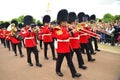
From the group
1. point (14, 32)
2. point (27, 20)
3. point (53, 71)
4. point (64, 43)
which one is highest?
point (27, 20)

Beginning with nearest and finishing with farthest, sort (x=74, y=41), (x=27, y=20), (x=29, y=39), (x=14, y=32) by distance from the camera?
(x=74, y=41) → (x=29, y=39) → (x=27, y=20) → (x=14, y=32)

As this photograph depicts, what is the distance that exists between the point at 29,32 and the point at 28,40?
1.03 ft

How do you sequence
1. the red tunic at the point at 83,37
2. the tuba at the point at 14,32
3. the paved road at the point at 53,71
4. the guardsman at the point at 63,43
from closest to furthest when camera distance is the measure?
the guardsman at the point at 63,43, the paved road at the point at 53,71, the red tunic at the point at 83,37, the tuba at the point at 14,32

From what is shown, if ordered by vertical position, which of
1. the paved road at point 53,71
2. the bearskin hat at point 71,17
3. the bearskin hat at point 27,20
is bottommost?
the paved road at point 53,71

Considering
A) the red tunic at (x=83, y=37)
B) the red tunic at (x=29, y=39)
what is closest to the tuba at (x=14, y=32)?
the red tunic at (x=29, y=39)

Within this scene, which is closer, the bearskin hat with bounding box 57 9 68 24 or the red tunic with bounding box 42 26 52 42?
the bearskin hat with bounding box 57 9 68 24

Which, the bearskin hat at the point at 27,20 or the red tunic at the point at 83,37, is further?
the bearskin hat at the point at 27,20

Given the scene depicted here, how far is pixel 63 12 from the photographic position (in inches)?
342

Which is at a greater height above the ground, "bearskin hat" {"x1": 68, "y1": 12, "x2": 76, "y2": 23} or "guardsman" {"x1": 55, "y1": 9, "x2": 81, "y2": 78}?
"bearskin hat" {"x1": 68, "y1": 12, "x2": 76, "y2": 23}

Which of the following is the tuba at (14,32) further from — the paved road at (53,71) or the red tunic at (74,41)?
the red tunic at (74,41)

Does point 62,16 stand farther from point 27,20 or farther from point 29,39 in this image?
point 27,20

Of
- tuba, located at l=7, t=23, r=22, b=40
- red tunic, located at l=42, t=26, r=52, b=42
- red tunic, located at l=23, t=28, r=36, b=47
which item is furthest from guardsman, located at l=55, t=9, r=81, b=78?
tuba, located at l=7, t=23, r=22, b=40

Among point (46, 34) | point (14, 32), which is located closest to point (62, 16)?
point (46, 34)

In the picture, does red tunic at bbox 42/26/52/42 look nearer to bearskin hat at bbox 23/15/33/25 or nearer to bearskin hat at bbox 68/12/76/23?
bearskin hat at bbox 23/15/33/25
